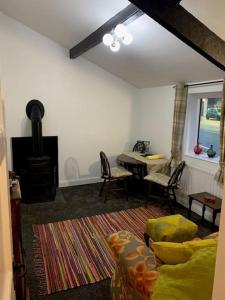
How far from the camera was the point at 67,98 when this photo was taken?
4.76m

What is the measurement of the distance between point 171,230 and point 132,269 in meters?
0.81

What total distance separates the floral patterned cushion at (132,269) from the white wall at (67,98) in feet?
10.6

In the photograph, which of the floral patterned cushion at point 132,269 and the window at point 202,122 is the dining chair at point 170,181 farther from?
the floral patterned cushion at point 132,269

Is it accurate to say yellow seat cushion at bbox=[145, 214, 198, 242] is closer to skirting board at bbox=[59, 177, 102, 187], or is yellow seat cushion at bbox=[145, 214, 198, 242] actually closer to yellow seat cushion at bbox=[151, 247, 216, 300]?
yellow seat cushion at bbox=[151, 247, 216, 300]

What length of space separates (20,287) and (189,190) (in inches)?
120

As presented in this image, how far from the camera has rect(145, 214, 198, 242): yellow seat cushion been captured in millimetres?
2266

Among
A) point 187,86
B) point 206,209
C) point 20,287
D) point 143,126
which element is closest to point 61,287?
point 20,287

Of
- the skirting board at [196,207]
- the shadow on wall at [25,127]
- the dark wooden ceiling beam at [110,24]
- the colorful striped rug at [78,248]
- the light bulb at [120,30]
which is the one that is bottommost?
the colorful striped rug at [78,248]

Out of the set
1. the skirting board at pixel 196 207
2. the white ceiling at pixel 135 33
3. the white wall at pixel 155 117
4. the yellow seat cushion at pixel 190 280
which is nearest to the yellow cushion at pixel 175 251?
the yellow seat cushion at pixel 190 280

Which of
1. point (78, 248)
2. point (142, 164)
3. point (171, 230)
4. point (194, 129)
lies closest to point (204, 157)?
point (194, 129)

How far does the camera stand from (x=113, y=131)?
532cm

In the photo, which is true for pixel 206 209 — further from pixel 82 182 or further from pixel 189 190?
pixel 82 182

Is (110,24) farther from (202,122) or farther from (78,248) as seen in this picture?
(78,248)

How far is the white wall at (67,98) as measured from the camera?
425cm
